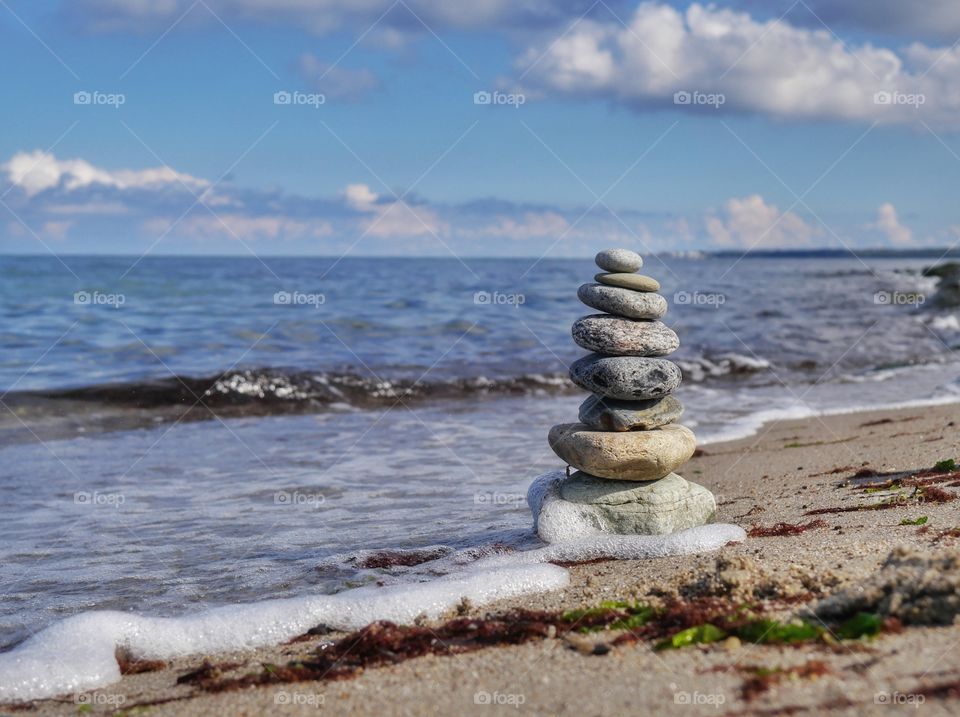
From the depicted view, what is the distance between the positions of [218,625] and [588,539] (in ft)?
10.1

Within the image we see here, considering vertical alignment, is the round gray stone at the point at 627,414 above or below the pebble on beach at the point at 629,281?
below

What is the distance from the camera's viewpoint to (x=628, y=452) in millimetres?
7859

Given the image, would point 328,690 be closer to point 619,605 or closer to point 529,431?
point 619,605

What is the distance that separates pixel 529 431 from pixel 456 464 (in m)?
2.78

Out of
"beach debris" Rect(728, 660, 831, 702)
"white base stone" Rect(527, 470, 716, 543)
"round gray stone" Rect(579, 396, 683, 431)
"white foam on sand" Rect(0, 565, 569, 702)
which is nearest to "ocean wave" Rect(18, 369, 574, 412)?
"round gray stone" Rect(579, 396, 683, 431)

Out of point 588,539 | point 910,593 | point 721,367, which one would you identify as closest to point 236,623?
point 588,539

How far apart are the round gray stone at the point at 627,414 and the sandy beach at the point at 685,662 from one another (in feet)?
4.22

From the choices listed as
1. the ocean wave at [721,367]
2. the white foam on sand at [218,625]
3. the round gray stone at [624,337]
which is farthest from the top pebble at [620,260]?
the ocean wave at [721,367]

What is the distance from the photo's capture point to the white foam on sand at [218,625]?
18.0 ft

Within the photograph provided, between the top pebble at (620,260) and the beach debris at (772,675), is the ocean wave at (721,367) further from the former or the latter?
the beach debris at (772,675)

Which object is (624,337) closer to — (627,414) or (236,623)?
(627,414)

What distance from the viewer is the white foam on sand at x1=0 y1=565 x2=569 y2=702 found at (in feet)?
18.0

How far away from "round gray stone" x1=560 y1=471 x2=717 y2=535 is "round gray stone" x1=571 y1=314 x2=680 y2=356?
1.14 meters

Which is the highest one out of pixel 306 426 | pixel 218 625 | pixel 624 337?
pixel 306 426
